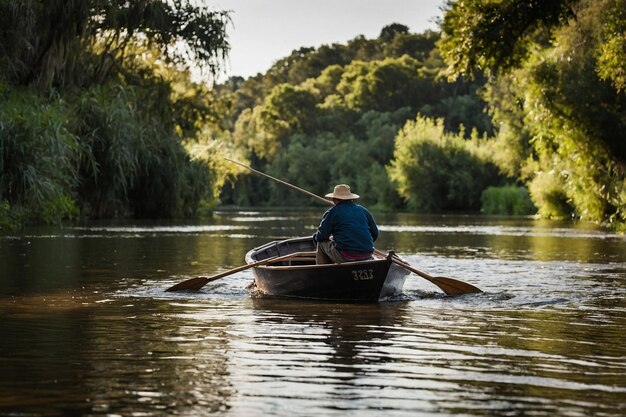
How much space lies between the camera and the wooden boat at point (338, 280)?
45.2ft

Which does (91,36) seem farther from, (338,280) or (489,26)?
(338,280)

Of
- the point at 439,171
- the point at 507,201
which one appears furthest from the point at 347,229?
the point at 439,171

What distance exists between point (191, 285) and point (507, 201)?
52.1 metres

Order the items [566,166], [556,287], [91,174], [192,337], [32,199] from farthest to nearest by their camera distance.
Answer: [566,166]
[91,174]
[32,199]
[556,287]
[192,337]

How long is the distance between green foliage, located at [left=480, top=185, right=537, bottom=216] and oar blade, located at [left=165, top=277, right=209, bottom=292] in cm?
5022

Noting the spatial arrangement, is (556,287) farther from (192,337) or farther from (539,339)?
(192,337)

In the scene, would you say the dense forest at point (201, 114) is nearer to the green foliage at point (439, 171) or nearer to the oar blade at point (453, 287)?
the green foliage at point (439, 171)

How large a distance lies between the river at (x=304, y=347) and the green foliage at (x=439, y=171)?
5309 centimetres

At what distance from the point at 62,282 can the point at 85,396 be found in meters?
9.64

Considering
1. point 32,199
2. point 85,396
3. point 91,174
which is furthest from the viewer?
point 91,174

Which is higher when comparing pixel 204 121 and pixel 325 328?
pixel 204 121

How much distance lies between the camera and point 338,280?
14.0m

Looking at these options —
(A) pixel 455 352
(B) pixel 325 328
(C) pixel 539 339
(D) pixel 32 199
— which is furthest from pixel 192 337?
(D) pixel 32 199

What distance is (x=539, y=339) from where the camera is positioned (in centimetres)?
1052
